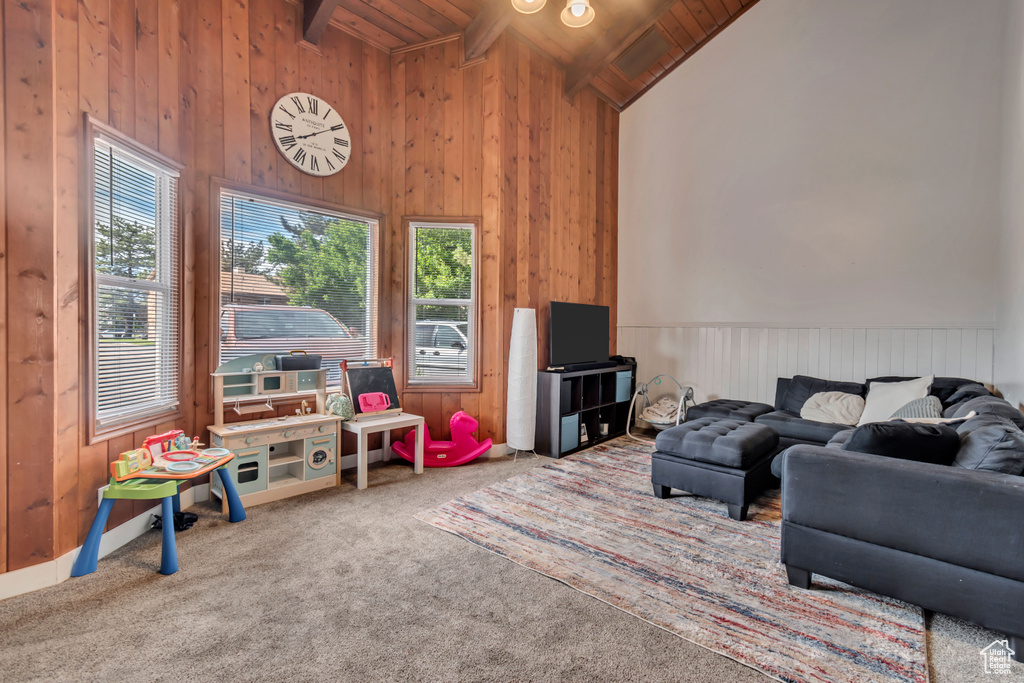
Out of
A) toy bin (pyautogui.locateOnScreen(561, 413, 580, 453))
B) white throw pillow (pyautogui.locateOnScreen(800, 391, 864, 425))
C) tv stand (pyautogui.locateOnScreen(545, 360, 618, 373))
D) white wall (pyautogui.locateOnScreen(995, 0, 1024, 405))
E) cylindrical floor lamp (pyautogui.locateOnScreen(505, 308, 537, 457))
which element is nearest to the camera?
white wall (pyautogui.locateOnScreen(995, 0, 1024, 405))

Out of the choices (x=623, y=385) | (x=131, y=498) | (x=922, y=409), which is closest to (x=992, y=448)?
(x=922, y=409)

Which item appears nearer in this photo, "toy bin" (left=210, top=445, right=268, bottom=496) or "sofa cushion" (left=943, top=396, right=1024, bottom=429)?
"sofa cushion" (left=943, top=396, right=1024, bottom=429)

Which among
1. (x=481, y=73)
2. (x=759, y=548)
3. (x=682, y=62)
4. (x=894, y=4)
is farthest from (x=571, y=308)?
(x=894, y=4)

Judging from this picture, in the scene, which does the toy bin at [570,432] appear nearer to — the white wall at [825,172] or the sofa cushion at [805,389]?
the white wall at [825,172]

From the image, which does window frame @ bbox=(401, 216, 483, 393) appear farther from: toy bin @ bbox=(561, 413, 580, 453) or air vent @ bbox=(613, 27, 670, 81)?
air vent @ bbox=(613, 27, 670, 81)

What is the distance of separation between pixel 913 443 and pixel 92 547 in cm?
359

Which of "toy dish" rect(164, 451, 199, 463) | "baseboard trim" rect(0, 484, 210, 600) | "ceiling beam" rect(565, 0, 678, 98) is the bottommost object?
"baseboard trim" rect(0, 484, 210, 600)

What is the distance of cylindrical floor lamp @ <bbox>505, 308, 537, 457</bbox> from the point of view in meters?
4.10

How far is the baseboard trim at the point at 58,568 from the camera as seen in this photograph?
195 cm

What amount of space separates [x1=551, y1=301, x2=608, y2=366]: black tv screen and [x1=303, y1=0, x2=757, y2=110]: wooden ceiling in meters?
2.29

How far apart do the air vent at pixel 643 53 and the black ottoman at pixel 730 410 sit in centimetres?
356

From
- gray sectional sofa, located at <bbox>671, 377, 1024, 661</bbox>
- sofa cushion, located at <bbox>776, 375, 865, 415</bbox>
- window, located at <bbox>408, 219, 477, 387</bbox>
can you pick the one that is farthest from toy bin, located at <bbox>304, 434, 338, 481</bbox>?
sofa cushion, located at <bbox>776, 375, 865, 415</bbox>

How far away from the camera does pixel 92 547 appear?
212 centimetres

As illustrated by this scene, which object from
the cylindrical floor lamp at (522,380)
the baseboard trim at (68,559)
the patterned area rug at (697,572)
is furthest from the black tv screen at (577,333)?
the baseboard trim at (68,559)
